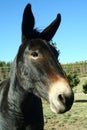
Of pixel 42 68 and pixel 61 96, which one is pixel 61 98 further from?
pixel 42 68

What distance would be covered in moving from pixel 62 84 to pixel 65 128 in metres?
8.58

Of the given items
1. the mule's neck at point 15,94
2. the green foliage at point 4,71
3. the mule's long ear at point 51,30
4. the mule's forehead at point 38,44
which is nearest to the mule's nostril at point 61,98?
the mule's forehead at point 38,44

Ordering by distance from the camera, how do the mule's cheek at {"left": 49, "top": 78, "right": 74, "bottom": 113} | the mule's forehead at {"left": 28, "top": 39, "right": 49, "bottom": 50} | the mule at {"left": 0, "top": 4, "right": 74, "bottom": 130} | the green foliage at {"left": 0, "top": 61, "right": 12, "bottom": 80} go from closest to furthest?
the mule's cheek at {"left": 49, "top": 78, "right": 74, "bottom": 113}
the mule at {"left": 0, "top": 4, "right": 74, "bottom": 130}
the mule's forehead at {"left": 28, "top": 39, "right": 49, "bottom": 50}
the green foliage at {"left": 0, "top": 61, "right": 12, "bottom": 80}

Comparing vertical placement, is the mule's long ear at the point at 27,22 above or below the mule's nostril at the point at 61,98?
above

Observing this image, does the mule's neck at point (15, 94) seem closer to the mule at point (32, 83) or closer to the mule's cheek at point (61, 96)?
the mule at point (32, 83)

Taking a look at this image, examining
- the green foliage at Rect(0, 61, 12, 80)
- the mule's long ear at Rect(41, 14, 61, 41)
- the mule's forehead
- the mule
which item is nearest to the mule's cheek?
the mule

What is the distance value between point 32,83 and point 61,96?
0.77 m

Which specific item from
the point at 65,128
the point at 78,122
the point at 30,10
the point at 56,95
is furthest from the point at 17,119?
the point at 78,122

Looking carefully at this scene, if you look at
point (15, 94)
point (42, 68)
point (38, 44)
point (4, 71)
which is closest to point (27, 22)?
point (38, 44)

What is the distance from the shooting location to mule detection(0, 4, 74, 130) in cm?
414

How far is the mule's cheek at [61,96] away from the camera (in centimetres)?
397

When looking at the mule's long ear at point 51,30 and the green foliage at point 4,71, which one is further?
the green foliage at point 4,71

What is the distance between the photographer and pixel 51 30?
16.8ft

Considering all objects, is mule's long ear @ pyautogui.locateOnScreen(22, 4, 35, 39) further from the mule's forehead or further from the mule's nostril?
the mule's nostril
